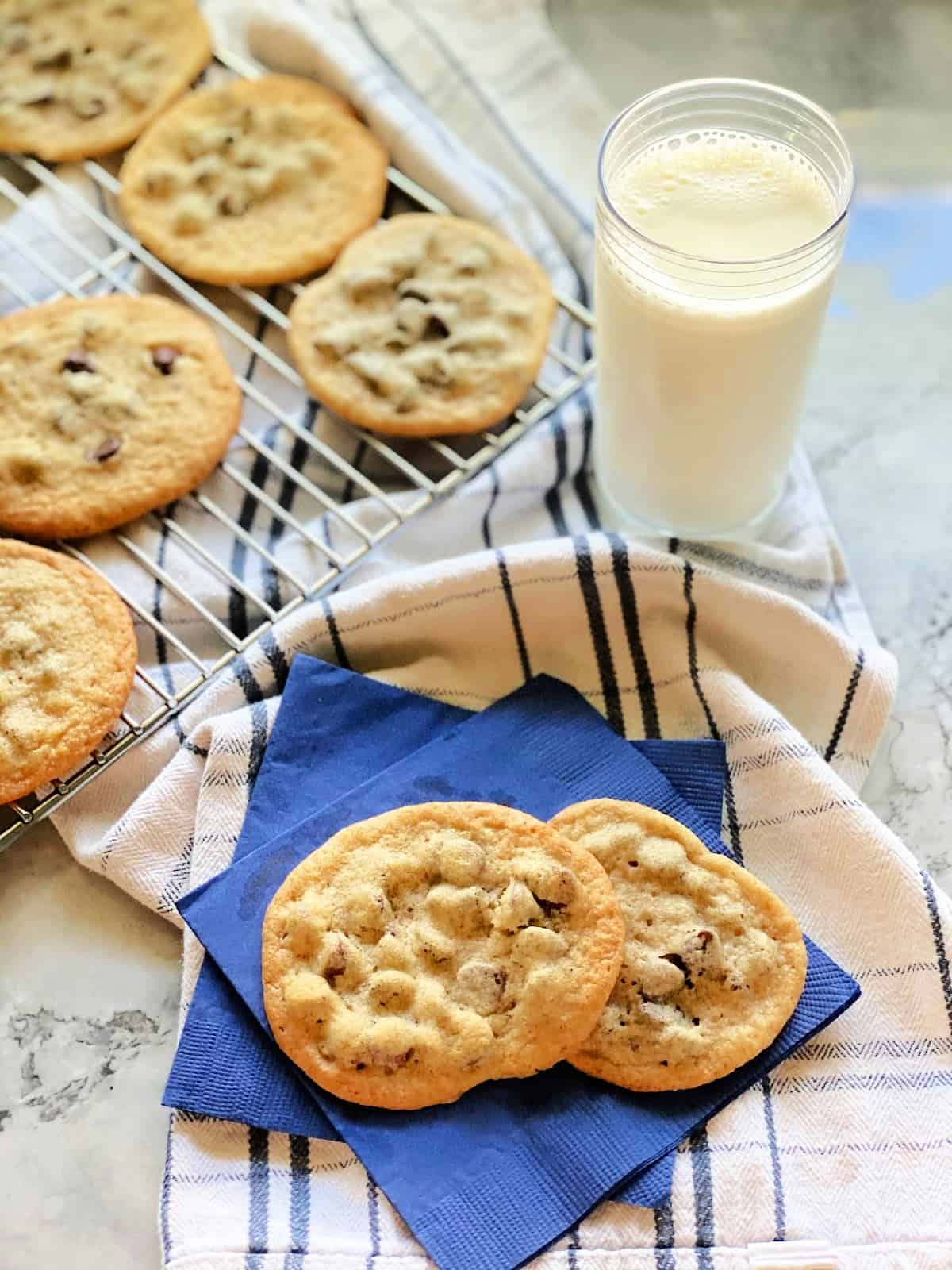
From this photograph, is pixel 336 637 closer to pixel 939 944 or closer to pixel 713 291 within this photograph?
pixel 713 291

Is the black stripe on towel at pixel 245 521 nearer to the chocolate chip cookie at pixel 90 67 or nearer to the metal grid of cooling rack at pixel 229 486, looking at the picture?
the metal grid of cooling rack at pixel 229 486

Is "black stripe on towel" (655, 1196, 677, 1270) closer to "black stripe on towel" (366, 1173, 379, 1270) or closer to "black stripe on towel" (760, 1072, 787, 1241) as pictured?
"black stripe on towel" (760, 1072, 787, 1241)

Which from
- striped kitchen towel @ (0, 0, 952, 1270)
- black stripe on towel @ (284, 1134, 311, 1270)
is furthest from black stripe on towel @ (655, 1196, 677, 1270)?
black stripe on towel @ (284, 1134, 311, 1270)

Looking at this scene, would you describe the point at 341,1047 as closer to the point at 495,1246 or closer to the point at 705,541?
the point at 495,1246

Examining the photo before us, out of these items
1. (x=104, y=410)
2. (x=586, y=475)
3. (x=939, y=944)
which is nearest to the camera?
(x=939, y=944)

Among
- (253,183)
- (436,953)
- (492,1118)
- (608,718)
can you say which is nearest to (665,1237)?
(492,1118)

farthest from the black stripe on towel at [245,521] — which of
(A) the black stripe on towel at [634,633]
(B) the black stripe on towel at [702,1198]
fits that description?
(B) the black stripe on towel at [702,1198]
